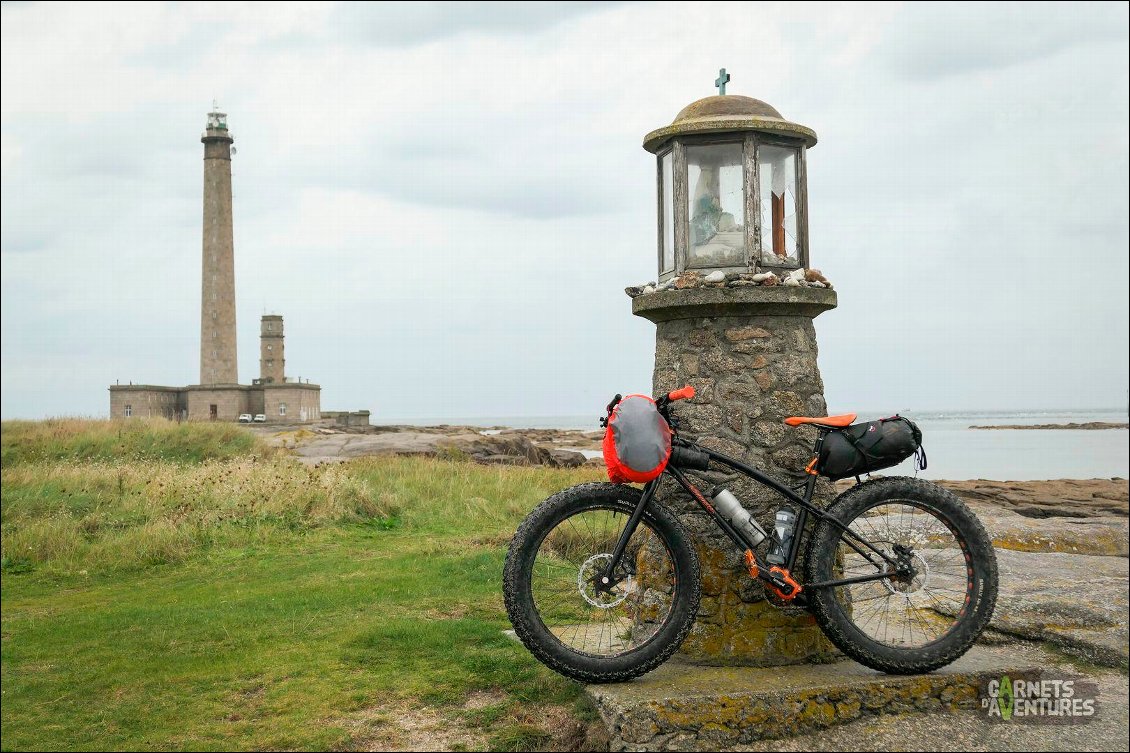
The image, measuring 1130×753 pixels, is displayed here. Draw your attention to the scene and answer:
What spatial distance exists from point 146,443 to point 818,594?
17095 mm

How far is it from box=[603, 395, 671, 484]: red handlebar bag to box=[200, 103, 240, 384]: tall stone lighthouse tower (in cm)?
4403

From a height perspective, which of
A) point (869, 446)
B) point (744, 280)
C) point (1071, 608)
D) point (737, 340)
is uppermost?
point (744, 280)

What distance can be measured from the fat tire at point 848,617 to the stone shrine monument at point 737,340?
0.42 meters

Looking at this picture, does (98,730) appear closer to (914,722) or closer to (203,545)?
(914,722)

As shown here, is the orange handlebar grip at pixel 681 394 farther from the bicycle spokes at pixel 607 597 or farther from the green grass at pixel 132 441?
the green grass at pixel 132 441

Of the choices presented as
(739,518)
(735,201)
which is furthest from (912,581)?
(735,201)

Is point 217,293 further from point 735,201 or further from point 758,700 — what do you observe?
point 758,700

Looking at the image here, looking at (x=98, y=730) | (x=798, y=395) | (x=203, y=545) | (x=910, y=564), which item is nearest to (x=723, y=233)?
(x=798, y=395)

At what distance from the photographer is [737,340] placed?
215 inches

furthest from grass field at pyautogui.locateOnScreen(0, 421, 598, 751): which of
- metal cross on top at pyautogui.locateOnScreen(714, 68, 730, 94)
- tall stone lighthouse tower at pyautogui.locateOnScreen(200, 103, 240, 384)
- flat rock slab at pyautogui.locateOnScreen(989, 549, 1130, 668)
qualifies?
tall stone lighthouse tower at pyautogui.locateOnScreen(200, 103, 240, 384)

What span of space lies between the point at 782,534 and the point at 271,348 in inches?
1726

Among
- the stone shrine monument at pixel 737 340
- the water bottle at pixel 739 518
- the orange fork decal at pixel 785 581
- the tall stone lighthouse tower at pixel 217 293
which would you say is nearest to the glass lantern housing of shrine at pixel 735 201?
the stone shrine monument at pixel 737 340

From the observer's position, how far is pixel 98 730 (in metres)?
4.66

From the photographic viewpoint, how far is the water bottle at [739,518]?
510 cm
